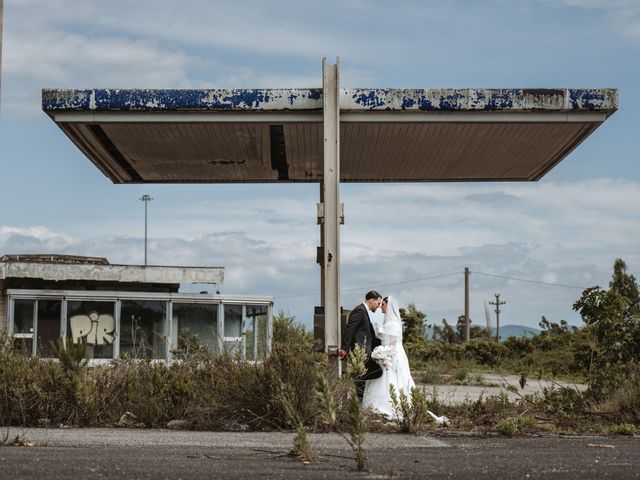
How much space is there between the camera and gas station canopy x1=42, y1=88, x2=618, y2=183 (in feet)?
54.4

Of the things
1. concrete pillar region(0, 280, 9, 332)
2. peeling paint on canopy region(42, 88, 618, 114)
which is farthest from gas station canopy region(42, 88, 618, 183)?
concrete pillar region(0, 280, 9, 332)

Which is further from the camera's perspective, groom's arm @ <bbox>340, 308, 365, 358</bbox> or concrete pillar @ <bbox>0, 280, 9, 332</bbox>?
concrete pillar @ <bbox>0, 280, 9, 332</bbox>

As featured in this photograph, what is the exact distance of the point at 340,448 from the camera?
31.5ft

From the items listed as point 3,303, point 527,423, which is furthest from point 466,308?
point 527,423

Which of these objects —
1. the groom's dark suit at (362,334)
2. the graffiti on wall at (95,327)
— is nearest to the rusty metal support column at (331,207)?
the groom's dark suit at (362,334)

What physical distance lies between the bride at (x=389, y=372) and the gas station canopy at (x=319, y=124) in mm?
3596

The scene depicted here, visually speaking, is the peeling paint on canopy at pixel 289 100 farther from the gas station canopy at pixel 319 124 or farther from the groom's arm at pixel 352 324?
the groom's arm at pixel 352 324

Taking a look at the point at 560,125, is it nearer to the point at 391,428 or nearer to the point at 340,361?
the point at 340,361

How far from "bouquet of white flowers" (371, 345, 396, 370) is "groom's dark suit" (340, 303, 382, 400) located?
8cm

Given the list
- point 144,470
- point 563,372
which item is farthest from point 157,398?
point 563,372

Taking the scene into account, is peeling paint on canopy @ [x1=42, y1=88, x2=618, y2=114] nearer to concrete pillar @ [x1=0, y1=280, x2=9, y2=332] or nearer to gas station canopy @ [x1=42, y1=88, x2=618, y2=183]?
gas station canopy @ [x1=42, y1=88, x2=618, y2=183]

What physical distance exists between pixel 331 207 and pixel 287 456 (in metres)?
7.64

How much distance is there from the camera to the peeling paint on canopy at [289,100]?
16547 mm

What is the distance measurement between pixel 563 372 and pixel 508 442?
22390mm
